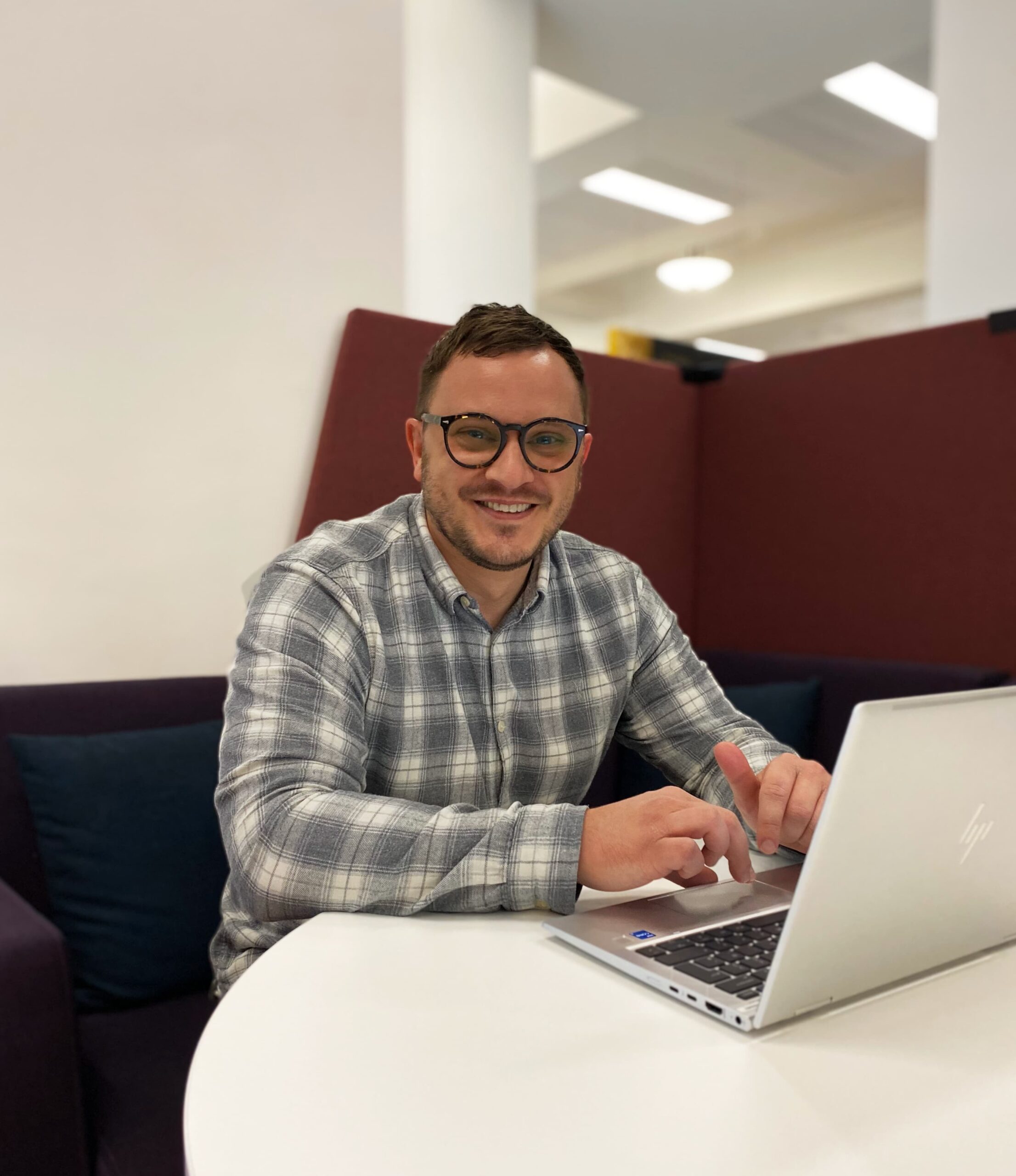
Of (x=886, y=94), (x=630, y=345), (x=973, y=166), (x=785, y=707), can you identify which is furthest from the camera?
(x=630, y=345)

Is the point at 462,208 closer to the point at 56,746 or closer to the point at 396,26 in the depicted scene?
the point at 396,26

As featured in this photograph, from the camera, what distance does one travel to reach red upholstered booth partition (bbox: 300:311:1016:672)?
205 cm

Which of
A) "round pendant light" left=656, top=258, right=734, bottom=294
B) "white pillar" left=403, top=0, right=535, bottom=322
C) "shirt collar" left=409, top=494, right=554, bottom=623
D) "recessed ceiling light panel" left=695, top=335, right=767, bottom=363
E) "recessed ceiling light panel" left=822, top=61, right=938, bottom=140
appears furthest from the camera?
"recessed ceiling light panel" left=695, top=335, right=767, bottom=363

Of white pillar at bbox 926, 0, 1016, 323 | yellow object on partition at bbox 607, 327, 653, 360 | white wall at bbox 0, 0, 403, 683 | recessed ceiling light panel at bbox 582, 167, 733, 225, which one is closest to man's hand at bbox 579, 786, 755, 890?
white wall at bbox 0, 0, 403, 683

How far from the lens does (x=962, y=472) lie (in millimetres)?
2180

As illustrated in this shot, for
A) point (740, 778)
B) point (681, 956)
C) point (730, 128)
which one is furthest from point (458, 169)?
point (681, 956)

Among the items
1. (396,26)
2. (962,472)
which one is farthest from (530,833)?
(396,26)

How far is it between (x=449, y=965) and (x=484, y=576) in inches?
26.7

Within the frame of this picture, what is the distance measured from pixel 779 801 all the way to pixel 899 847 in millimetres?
312

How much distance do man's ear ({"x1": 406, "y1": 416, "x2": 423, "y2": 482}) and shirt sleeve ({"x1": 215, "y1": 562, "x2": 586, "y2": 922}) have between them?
396 mm

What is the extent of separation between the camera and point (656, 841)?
0.90 m

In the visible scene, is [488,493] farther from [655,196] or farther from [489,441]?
[655,196]

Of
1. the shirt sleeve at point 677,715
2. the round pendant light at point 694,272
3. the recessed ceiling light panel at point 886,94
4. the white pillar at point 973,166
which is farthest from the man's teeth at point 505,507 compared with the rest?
the round pendant light at point 694,272

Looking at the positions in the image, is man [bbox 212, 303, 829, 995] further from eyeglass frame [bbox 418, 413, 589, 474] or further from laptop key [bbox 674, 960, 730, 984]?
laptop key [bbox 674, 960, 730, 984]
